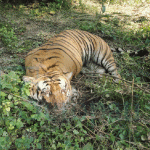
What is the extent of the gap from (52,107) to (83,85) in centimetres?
82

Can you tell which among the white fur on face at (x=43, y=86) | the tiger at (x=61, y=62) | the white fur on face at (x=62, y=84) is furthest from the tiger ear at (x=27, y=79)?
the white fur on face at (x=62, y=84)

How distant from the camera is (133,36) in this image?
4203 mm

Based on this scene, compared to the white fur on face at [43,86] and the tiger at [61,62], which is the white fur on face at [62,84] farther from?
the white fur on face at [43,86]

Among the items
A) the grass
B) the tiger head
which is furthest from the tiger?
the grass

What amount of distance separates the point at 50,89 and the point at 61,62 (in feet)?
2.19

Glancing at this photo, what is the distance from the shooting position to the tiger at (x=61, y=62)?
1.89 meters

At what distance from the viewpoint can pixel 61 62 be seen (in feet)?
7.89

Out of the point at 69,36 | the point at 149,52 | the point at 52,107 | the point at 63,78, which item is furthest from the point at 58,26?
the point at 52,107

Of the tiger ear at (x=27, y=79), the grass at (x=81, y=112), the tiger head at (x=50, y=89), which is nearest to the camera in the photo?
the grass at (x=81, y=112)

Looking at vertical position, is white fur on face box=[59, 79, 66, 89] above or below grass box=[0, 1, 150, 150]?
above

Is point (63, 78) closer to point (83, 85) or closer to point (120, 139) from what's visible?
point (83, 85)

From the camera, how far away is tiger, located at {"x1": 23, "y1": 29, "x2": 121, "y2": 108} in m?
1.89

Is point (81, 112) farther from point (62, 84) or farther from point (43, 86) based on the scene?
point (43, 86)

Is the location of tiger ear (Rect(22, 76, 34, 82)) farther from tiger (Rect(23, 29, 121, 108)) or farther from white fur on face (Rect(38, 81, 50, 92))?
white fur on face (Rect(38, 81, 50, 92))
